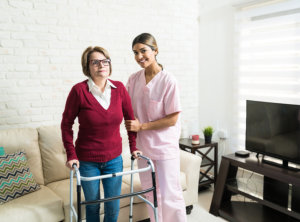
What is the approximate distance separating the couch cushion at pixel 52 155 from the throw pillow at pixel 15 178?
20cm

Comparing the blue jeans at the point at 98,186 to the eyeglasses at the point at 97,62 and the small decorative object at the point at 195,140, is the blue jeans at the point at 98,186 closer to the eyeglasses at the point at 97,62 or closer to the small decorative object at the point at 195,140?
the eyeglasses at the point at 97,62

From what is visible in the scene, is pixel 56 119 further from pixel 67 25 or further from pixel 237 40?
pixel 237 40

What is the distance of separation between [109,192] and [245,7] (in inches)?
90.4

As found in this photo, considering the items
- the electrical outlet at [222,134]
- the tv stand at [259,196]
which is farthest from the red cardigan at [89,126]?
the electrical outlet at [222,134]

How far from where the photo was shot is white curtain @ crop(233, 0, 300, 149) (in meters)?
2.71

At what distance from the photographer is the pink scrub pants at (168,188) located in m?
2.09

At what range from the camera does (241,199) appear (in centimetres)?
298

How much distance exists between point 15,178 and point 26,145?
327 millimetres

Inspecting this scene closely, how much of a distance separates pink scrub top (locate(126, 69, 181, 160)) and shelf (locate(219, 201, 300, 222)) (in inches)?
35.6

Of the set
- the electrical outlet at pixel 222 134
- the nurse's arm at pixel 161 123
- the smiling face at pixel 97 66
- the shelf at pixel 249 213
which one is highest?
the smiling face at pixel 97 66

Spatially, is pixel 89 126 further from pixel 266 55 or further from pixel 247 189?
pixel 266 55

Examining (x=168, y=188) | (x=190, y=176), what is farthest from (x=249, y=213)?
(x=168, y=188)

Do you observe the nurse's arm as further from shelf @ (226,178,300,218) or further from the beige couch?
shelf @ (226,178,300,218)

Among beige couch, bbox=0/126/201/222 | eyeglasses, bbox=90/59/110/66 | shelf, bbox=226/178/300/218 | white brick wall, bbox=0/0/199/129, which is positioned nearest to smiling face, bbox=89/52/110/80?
eyeglasses, bbox=90/59/110/66
